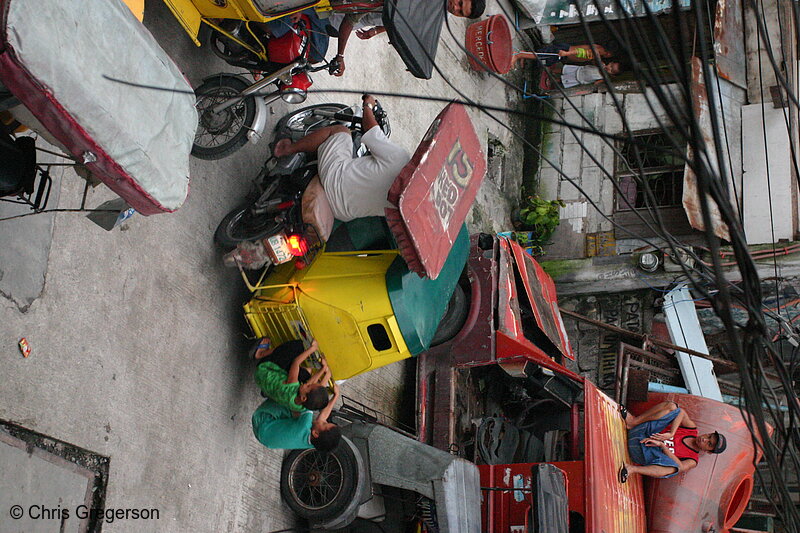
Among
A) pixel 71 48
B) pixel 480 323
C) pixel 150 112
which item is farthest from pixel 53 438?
pixel 480 323

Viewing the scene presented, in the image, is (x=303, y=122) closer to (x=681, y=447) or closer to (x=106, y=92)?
(x=106, y=92)

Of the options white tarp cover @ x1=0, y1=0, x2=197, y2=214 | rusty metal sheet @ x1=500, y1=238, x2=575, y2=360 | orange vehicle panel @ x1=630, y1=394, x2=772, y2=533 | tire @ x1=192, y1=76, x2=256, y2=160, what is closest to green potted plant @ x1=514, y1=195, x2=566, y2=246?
rusty metal sheet @ x1=500, y1=238, x2=575, y2=360

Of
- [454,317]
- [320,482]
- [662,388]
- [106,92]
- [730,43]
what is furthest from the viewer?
[730,43]

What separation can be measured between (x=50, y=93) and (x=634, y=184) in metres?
9.94

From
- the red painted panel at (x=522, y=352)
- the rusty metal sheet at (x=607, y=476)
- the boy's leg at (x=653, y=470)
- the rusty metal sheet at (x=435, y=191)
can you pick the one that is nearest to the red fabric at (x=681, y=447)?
the boy's leg at (x=653, y=470)

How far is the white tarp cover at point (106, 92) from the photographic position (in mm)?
3543

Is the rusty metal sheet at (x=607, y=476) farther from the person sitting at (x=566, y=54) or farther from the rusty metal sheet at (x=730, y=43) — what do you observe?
the person sitting at (x=566, y=54)

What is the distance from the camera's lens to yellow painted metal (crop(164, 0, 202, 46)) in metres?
5.63

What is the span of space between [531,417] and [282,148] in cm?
410

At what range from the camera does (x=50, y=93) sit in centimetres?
362

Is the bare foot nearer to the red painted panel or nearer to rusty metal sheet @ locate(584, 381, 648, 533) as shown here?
the red painted panel

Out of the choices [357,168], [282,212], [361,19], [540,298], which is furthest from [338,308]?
[540,298]

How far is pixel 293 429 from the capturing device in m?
6.07

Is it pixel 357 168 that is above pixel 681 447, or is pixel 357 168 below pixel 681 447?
above
